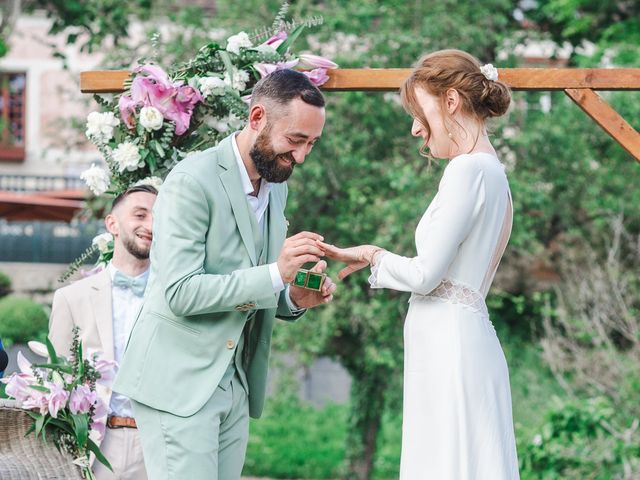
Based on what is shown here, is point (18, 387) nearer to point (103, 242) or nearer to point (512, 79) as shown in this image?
point (103, 242)

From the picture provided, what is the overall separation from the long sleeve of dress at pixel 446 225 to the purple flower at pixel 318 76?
1475 mm

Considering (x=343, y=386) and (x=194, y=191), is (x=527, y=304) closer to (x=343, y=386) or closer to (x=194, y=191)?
(x=343, y=386)

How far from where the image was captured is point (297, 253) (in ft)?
11.4

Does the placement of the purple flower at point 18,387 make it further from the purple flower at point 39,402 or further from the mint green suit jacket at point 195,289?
the mint green suit jacket at point 195,289

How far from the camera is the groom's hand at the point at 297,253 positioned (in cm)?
347

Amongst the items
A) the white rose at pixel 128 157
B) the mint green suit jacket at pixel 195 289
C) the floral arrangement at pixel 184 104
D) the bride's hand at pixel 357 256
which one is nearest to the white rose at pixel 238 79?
the floral arrangement at pixel 184 104

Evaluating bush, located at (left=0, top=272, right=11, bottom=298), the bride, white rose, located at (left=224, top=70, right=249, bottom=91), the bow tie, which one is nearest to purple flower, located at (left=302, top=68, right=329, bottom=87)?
white rose, located at (left=224, top=70, right=249, bottom=91)

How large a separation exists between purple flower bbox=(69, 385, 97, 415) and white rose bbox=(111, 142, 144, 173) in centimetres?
120

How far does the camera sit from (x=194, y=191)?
140 inches

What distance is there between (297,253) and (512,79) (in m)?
1.80

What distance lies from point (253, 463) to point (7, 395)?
374 inches

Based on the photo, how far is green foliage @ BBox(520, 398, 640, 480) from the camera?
8273mm

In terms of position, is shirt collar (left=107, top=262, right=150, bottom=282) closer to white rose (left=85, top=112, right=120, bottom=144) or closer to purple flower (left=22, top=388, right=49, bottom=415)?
white rose (left=85, top=112, right=120, bottom=144)

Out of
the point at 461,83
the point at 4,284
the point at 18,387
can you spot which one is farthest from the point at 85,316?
the point at 4,284
